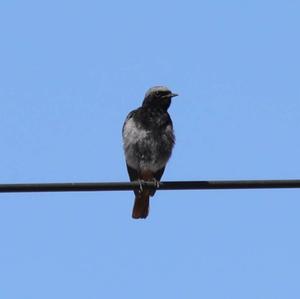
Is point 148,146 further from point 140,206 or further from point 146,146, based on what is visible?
point 140,206

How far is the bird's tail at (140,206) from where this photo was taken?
29.3ft

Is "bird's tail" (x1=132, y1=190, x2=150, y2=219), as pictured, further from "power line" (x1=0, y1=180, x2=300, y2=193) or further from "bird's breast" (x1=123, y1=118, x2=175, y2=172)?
"power line" (x1=0, y1=180, x2=300, y2=193)

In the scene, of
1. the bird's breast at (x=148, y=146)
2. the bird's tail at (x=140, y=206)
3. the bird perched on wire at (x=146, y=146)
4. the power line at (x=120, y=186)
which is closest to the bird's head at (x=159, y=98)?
A: the bird perched on wire at (x=146, y=146)

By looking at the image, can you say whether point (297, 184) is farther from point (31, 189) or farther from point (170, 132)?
point (170, 132)

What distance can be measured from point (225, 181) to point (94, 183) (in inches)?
34.4

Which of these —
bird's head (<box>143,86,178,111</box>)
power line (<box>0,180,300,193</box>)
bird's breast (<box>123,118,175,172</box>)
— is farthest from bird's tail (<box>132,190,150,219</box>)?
power line (<box>0,180,300,193</box>)

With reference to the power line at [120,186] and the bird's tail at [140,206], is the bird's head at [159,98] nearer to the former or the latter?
the bird's tail at [140,206]

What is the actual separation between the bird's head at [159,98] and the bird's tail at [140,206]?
1.12 m

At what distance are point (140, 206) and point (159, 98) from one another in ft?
4.36

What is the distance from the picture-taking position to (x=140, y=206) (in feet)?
29.4

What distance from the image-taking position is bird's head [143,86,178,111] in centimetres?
948

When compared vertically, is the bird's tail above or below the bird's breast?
below

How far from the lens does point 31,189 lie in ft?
18.0

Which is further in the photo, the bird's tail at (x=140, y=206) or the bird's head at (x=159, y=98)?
the bird's head at (x=159, y=98)
